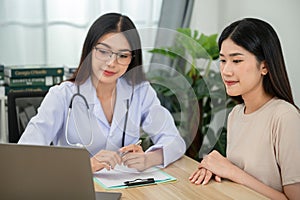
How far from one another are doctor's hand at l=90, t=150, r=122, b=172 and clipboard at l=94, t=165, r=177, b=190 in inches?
0.9

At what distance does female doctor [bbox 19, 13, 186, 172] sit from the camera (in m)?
1.72

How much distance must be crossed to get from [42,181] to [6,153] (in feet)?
0.38

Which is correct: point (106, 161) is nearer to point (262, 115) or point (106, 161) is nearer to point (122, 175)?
point (122, 175)

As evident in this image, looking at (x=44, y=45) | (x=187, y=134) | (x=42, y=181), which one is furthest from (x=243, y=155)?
(x=44, y=45)

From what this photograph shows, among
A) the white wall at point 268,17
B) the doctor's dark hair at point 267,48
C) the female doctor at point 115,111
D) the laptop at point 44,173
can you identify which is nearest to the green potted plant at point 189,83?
the female doctor at point 115,111

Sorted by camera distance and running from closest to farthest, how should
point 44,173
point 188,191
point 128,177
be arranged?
point 44,173
point 188,191
point 128,177

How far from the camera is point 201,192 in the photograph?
5.20 feet

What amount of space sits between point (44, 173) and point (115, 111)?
51cm

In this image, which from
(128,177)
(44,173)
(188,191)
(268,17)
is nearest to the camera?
(44,173)

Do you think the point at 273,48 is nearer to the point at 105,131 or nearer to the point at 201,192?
the point at 201,192

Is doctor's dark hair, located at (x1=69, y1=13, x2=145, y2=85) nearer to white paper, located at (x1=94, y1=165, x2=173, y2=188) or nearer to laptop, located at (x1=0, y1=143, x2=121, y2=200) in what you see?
white paper, located at (x1=94, y1=165, x2=173, y2=188)

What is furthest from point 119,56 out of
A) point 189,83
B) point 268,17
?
point 268,17

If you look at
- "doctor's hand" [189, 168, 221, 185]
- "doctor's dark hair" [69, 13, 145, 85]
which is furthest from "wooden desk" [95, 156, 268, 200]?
"doctor's dark hair" [69, 13, 145, 85]

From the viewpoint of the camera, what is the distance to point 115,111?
1771 mm
